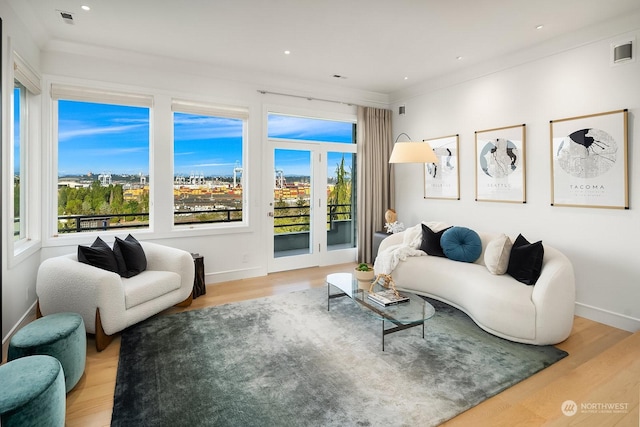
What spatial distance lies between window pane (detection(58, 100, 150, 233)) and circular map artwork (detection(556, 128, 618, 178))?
4840 millimetres

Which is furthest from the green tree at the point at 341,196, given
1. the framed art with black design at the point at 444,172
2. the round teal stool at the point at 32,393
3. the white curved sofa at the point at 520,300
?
the round teal stool at the point at 32,393

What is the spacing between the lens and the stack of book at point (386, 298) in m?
2.95

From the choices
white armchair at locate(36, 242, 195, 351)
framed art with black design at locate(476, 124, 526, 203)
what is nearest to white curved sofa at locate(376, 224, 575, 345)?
framed art with black design at locate(476, 124, 526, 203)

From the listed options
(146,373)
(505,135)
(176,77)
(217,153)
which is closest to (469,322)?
(505,135)

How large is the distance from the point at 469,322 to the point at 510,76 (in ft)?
9.80

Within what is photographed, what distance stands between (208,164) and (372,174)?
2624 mm

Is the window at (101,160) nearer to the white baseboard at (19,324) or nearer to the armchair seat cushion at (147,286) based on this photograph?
the white baseboard at (19,324)

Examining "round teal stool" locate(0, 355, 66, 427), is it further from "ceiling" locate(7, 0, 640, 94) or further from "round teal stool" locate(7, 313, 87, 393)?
"ceiling" locate(7, 0, 640, 94)

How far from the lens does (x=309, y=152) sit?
18.1 ft

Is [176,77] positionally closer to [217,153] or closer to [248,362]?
[217,153]

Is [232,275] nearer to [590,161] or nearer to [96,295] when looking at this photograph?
[96,295]

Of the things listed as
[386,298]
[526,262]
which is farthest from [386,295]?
[526,262]

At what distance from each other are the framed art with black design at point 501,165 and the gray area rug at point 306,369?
5.87 feet

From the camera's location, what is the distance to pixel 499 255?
3422mm
